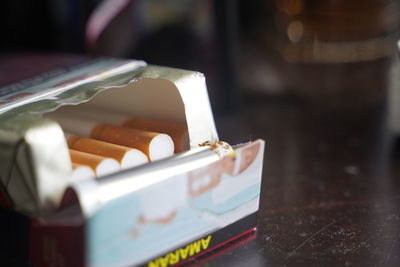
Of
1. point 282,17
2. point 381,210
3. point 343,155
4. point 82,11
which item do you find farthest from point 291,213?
point 282,17

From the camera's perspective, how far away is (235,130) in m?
0.96

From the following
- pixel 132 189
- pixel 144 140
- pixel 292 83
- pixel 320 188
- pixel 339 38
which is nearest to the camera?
pixel 132 189

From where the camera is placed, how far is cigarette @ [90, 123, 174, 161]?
55cm

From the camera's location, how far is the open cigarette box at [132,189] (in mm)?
434

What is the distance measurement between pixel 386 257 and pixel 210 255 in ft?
0.55

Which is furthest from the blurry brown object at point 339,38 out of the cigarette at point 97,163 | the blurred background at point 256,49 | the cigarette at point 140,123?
the cigarette at point 97,163

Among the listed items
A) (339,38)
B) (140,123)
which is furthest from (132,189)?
(339,38)

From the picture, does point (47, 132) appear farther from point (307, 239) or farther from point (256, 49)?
point (256, 49)

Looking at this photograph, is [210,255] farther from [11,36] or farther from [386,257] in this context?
[11,36]

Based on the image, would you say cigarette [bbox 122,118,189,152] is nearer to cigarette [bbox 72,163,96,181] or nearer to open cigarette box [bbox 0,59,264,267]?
open cigarette box [bbox 0,59,264,267]

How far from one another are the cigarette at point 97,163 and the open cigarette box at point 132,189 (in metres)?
0.01

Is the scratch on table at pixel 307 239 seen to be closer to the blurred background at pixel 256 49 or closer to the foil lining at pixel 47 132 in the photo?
the foil lining at pixel 47 132

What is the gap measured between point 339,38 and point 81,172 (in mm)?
1095

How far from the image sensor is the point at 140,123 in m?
0.62
